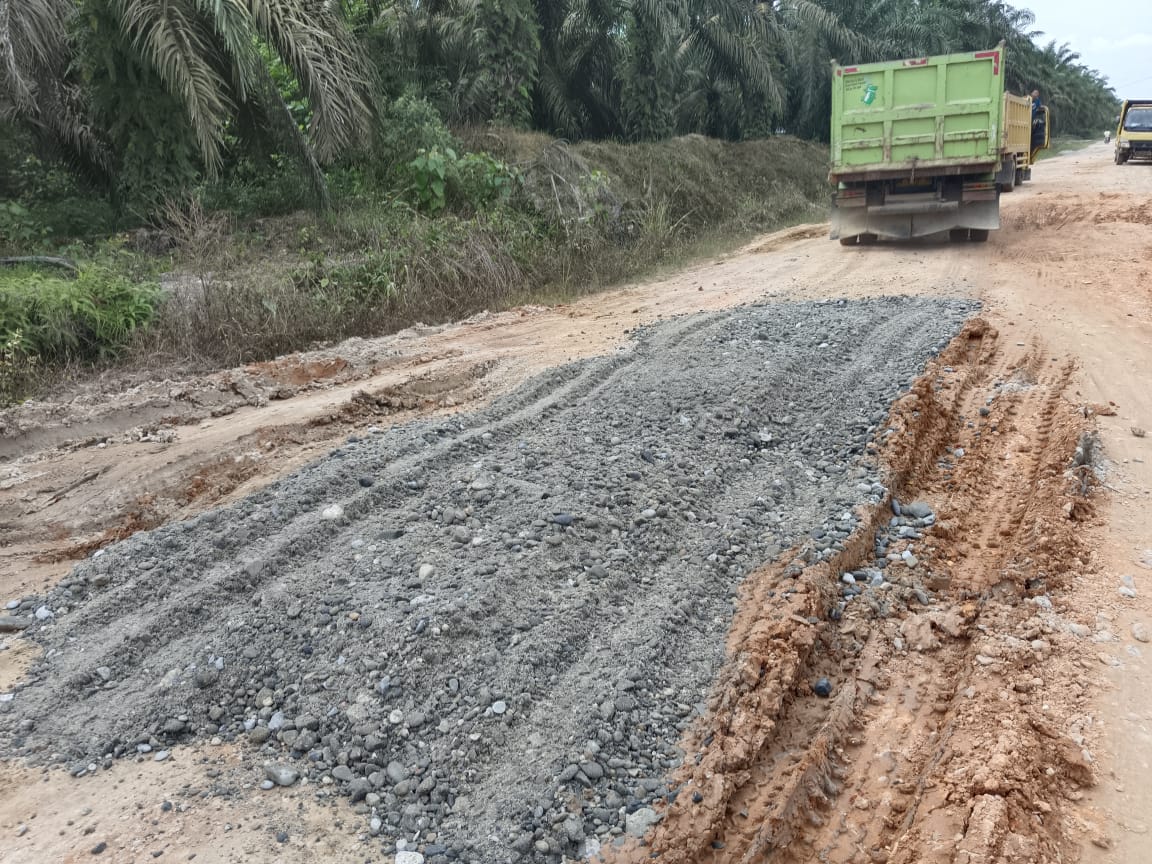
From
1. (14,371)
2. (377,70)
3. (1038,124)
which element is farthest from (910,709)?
(1038,124)

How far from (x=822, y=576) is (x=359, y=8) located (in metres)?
15.3

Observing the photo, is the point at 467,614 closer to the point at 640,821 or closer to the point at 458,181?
the point at 640,821

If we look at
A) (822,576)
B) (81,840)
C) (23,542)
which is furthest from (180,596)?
(822,576)

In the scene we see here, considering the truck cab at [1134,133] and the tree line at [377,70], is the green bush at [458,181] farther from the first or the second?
the truck cab at [1134,133]

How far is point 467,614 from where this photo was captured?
3.57 m

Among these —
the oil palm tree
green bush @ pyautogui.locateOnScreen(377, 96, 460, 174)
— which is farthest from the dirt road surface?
green bush @ pyautogui.locateOnScreen(377, 96, 460, 174)

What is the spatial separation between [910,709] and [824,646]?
0.43m

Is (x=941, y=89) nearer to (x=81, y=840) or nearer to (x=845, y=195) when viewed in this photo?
(x=845, y=195)

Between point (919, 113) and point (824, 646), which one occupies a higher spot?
point (919, 113)

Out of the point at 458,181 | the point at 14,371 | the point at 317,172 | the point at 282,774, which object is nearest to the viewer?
the point at 282,774

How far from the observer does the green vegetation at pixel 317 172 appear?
850 cm

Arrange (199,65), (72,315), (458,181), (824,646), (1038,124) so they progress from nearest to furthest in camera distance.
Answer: (824,646) < (72,315) < (199,65) < (458,181) < (1038,124)

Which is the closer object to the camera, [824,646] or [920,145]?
[824,646]

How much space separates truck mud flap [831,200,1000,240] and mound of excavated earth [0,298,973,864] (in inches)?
307
